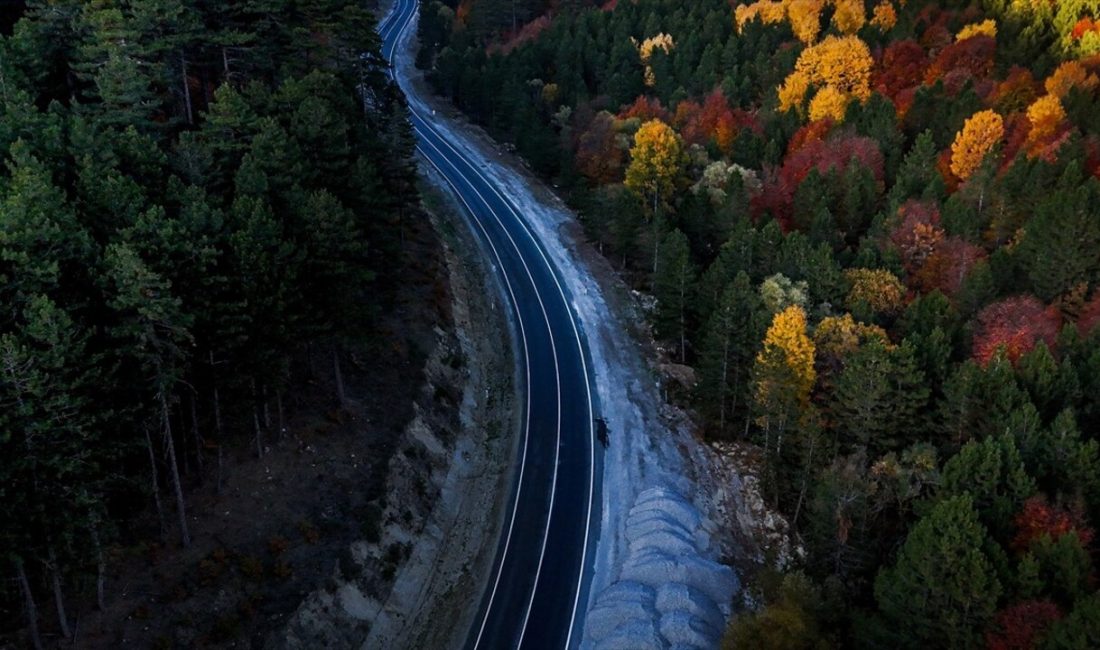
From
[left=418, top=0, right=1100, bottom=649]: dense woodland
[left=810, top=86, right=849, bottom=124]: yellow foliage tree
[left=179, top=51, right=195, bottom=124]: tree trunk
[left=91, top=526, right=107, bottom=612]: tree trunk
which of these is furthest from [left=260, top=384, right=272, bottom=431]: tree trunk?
[left=810, top=86, right=849, bottom=124]: yellow foliage tree

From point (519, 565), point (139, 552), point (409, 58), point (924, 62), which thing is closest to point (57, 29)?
point (139, 552)

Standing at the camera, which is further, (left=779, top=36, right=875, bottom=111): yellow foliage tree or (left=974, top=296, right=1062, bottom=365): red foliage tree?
(left=779, top=36, right=875, bottom=111): yellow foliage tree

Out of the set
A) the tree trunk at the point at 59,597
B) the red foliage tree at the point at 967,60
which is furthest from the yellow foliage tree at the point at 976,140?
the tree trunk at the point at 59,597

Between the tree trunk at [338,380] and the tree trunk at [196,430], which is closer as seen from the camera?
the tree trunk at [196,430]

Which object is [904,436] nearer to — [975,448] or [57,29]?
Answer: [975,448]

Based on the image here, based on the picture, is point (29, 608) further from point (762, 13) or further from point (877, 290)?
point (762, 13)

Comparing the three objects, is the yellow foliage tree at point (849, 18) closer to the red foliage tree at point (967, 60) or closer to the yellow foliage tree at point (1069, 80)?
the red foliage tree at point (967, 60)

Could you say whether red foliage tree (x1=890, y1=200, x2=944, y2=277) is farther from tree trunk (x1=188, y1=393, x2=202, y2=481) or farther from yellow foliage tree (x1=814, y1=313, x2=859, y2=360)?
tree trunk (x1=188, y1=393, x2=202, y2=481)
